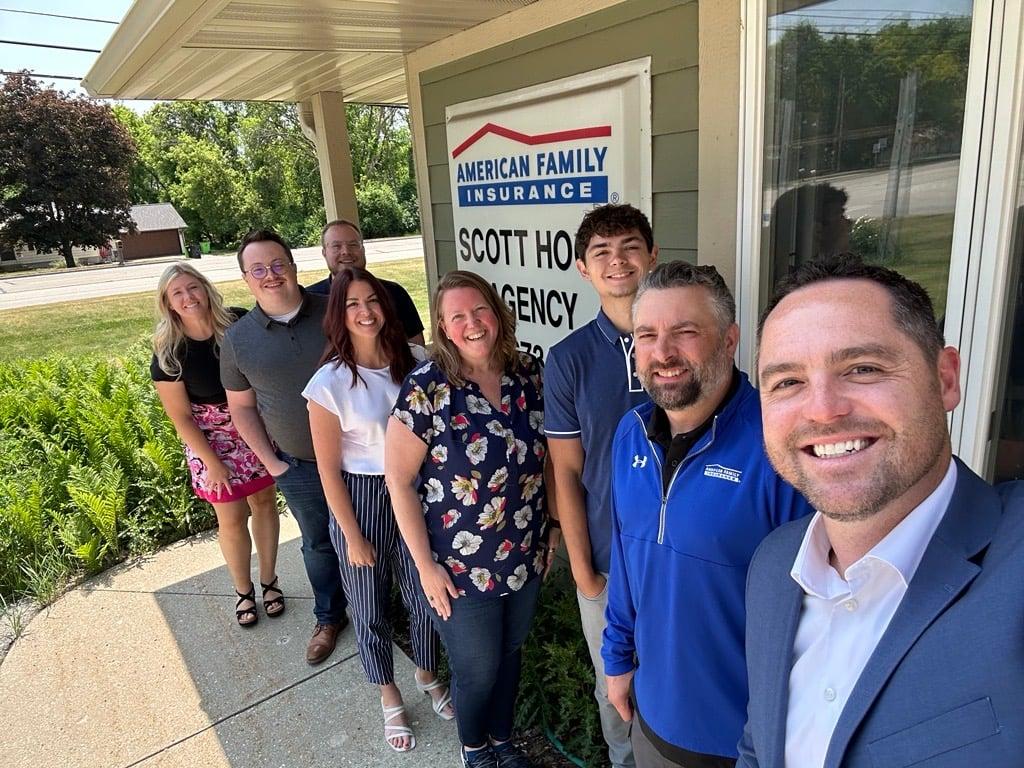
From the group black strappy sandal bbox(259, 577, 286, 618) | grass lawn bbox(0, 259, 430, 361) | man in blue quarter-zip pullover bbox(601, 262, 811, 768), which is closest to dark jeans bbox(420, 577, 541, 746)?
man in blue quarter-zip pullover bbox(601, 262, 811, 768)

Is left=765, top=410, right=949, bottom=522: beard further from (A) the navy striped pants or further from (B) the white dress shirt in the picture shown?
(A) the navy striped pants

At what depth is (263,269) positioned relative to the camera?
2381 millimetres

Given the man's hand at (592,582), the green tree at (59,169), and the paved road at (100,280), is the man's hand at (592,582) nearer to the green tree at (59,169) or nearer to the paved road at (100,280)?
the paved road at (100,280)

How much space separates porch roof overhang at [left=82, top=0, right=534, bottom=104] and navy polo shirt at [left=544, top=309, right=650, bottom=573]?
155cm

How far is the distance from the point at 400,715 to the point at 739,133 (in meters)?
2.33

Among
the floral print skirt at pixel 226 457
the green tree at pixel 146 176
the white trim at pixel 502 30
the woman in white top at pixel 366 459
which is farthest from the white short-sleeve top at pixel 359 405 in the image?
the green tree at pixel 146 176

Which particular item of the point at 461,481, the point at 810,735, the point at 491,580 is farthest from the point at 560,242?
the point at 810,735

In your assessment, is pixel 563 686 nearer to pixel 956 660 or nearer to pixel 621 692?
pixel 621 692

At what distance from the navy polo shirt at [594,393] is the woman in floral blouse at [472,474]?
17cm

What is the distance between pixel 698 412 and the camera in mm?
1273

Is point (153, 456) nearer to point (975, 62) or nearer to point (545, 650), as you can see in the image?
point (545, 650)

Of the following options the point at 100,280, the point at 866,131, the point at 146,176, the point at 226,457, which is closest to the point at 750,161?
the point at 866,131

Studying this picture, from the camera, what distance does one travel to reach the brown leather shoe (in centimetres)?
282

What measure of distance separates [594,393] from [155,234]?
4767cm
